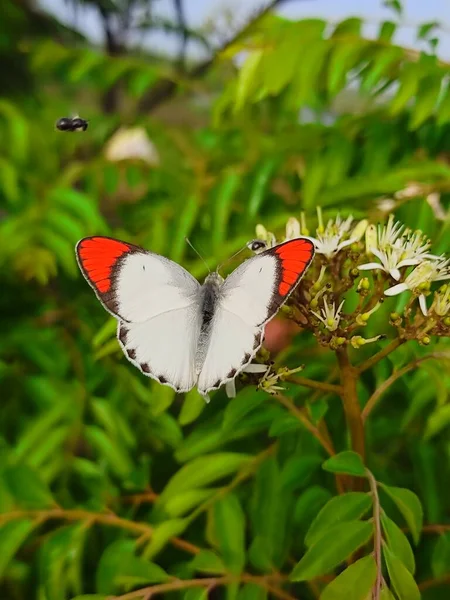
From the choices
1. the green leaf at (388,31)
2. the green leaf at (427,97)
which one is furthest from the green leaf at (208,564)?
the green leaf at (388,31)

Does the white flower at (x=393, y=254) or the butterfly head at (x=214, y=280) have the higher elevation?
the white flower at (x=393, y=254)

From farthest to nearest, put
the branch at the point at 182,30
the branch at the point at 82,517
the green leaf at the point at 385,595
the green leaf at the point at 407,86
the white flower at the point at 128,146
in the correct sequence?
the branch at the point at 182,30
the white flower at the point at 128,146
the green leaf at the point at 407,86
the branch at the point at 82,517
the green leaf at the point at 385,595

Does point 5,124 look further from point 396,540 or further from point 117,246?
point 396,540

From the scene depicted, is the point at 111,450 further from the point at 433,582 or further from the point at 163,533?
the point at 433,582

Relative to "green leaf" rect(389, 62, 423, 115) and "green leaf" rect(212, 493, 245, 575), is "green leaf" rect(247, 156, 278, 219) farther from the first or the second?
"green leaf" rect(212, 493, 245, 575)

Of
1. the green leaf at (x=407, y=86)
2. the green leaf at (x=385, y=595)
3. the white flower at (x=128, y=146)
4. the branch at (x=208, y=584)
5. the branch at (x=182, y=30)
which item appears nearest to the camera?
the green leaf at (x=385, y=595)

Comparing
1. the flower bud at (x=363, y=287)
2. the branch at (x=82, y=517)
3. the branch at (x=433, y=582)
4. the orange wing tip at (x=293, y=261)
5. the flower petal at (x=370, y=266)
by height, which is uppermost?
the orange wing tip at (x=293, y=261)

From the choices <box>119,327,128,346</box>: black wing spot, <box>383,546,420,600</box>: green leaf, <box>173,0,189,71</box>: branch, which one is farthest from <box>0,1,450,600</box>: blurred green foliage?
<box>173,0,189,71</box>: branch

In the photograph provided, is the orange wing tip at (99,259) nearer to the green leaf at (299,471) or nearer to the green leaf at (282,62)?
the green leaf at (299,471)
